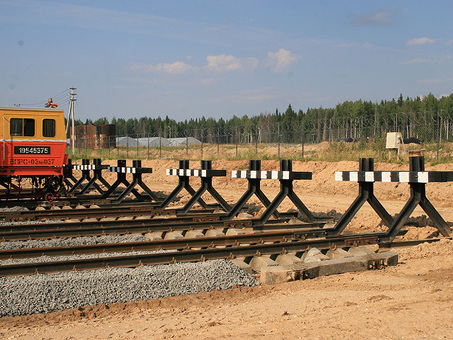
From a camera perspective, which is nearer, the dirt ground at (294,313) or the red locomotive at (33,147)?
the dirt ground at (294,313)

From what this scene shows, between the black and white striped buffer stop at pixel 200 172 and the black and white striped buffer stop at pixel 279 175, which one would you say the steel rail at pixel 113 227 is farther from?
the black and white striped buffer stop at pixel 200 172

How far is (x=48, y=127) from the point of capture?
17250 millimetres

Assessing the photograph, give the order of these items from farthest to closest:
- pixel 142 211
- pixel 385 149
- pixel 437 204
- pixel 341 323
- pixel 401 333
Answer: pixel 385 149, pixel 437 204, pixel 142 211, pixel 341 323, pixel 401 333

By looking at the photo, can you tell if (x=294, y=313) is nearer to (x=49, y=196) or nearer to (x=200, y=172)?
(x=200, y=172)

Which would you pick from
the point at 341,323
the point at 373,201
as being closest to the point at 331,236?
the point at 373,201

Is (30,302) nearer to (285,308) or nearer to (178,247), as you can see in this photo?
(285,308)

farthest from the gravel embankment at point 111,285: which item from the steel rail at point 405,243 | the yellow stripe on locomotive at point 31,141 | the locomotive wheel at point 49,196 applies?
the locomotive wheel at point 49,196

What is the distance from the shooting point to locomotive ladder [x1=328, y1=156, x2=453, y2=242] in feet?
29.3

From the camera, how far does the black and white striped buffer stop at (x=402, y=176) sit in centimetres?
887

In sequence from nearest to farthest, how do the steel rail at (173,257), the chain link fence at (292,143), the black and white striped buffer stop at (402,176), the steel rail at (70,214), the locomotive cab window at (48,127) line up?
the steel rail at (173,257) → the black and white striped buffer stop at (402,176) → the steel rail at (70,214) → the locomotive cab window at (48,127) → the chain link fence at (292,143)

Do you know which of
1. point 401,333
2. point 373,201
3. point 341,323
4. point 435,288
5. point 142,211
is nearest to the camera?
point 401,333

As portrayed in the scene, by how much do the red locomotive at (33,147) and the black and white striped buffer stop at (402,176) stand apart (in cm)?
1093

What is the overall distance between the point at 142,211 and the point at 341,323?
9311mm

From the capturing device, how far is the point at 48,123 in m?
17.2
